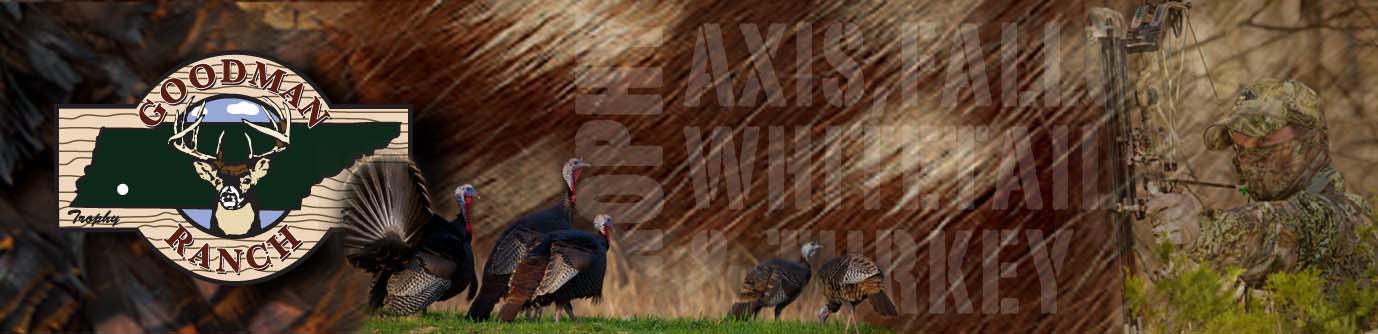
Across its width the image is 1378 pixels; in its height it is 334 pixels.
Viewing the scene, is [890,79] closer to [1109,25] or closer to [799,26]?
[799,26]

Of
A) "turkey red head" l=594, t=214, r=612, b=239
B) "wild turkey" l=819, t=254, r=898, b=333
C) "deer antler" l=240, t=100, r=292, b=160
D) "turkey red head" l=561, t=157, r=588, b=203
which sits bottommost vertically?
"wild turkey" l=819, t=254, r=898, b=333

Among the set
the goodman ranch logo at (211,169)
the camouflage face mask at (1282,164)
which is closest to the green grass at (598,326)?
the goodman ranch logo at (211,169)

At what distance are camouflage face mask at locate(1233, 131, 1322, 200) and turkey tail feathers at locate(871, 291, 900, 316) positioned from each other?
5.57ft

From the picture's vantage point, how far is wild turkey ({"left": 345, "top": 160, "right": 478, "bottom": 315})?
725 cm

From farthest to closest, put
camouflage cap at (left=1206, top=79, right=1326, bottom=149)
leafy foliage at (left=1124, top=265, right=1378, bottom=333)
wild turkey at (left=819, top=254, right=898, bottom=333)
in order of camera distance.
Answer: wild turkey at (left=819, top=254, right=898, bottom=333) < camouflage cap at (left=1206, top=79, right=1326, bottom=149) < leafy foliage at (left=1124, top=265, right=1378, bottom=333)

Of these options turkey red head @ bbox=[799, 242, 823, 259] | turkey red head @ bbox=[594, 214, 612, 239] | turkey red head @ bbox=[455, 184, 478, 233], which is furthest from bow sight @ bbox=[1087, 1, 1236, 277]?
turkey red head @ bbox=[455, 184, 478, 233]

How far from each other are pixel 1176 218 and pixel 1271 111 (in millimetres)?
603

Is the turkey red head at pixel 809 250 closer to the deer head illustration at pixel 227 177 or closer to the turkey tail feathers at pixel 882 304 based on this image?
the turkey tail feathers at pixel 882 304

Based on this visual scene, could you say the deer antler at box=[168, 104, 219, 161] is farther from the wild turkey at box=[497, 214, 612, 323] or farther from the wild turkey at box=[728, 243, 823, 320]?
the wild turkey at box=[728, 243, 823, 320]

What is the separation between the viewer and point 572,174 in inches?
286

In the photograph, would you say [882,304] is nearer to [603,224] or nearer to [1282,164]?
[603,224]

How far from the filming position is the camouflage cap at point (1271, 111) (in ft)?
22.0

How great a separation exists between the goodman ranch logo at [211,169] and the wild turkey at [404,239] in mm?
223

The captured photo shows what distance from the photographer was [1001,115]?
7.34 meters
